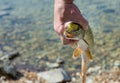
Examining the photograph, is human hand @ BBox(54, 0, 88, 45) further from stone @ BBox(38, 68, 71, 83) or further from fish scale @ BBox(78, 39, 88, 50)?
stone @ BBox(38, 68, 71, 83)

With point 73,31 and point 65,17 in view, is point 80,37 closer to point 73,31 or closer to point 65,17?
point 73,31

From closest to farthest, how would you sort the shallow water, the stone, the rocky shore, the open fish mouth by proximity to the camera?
1. the open fish mouth
2. the stone
3. the rocky shore
4. the shallow water

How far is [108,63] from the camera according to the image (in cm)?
1046

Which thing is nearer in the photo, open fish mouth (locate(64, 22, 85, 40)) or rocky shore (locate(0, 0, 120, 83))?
open fish mouth (locate(64, 22, 85, 40))

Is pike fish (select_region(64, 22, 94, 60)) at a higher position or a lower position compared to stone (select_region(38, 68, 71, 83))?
higher

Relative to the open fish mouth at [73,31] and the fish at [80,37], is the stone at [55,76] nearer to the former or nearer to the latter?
the fish at [80,37]

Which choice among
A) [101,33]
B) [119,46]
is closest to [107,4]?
[101,33]

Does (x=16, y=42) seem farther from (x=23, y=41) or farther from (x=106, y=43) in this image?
(x=106, y=43)

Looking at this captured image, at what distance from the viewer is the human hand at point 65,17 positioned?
2336 millimetres

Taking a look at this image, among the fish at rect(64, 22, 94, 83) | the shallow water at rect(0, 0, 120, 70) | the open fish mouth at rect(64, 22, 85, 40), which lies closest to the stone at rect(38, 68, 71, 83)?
the shallow water at rect(0, 0, 120, 70)

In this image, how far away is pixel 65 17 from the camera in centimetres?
239

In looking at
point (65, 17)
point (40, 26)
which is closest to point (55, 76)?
point (40, 26)

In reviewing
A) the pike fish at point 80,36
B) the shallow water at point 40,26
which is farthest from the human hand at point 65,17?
the shallow water at point 40,26

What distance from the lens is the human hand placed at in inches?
92.0
